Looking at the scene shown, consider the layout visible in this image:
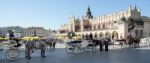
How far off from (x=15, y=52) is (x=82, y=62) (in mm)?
4539

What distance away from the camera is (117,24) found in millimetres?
70812

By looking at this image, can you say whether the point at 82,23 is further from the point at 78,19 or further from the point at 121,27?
the point at 121,27

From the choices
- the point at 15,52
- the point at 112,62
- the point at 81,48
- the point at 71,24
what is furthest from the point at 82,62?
the point at 71,24

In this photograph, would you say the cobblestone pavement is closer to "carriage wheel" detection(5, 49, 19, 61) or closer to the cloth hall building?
"carriage wheel" detection(5, 49, 19, 61)

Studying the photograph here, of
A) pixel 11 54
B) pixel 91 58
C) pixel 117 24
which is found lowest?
pixel 91 58

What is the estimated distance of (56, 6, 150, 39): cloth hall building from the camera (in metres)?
66.6

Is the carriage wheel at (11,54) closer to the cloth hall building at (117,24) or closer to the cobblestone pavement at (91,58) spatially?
the cobblestone pavement at (91,58)

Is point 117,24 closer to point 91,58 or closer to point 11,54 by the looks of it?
point 91,58

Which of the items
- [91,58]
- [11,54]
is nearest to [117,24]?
[91,58]

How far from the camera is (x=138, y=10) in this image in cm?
8431

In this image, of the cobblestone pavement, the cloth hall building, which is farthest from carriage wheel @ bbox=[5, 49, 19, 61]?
the cloth hall building

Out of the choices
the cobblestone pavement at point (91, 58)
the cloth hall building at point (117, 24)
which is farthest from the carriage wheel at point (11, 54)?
the cloth hall building at point (117, 24)

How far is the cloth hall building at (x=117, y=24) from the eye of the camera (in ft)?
219

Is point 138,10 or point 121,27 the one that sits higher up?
point 138,10
